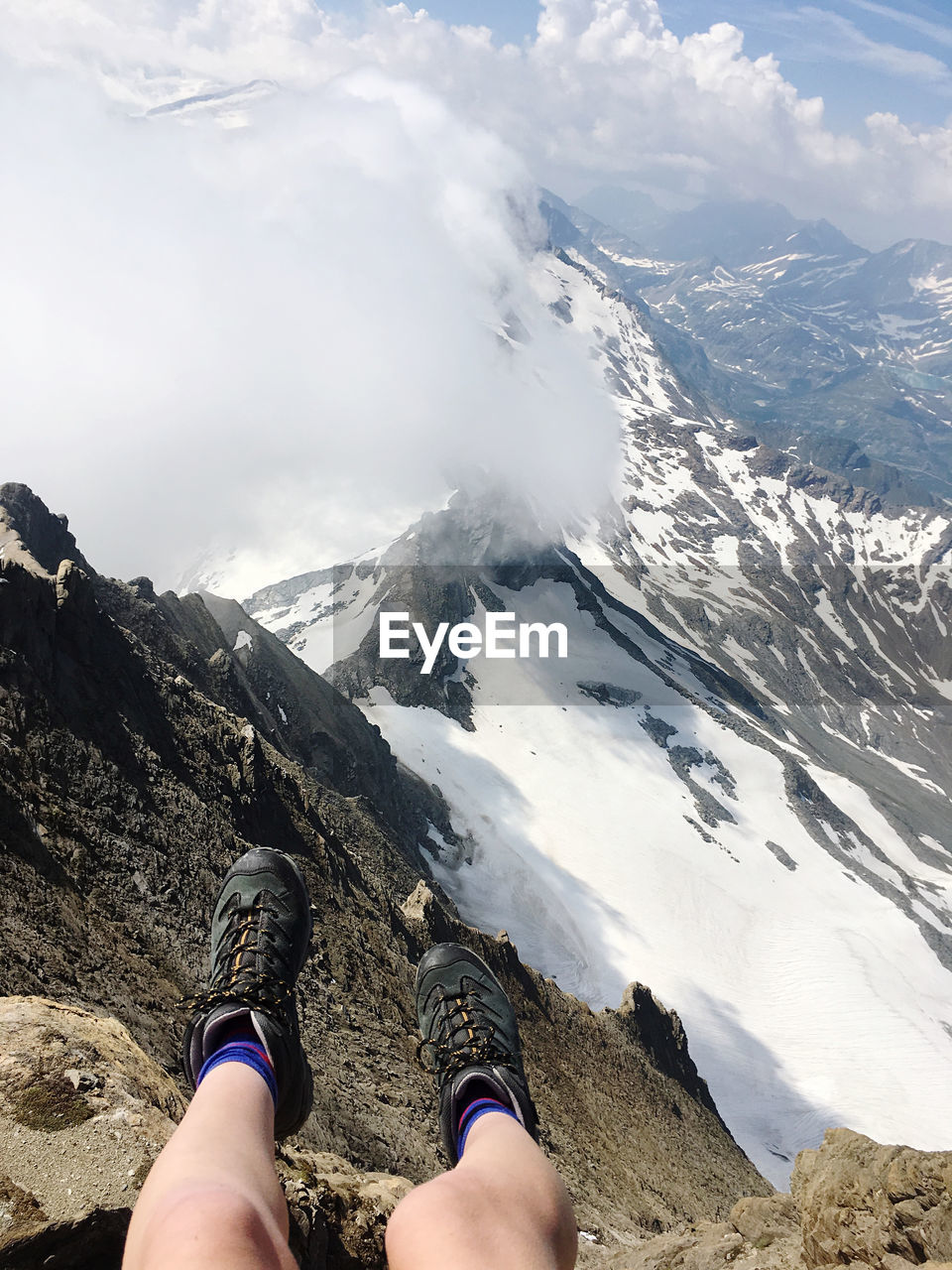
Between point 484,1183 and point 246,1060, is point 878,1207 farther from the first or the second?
point 246,1060

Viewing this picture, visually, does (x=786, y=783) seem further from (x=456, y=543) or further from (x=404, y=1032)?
(x=404, y=1032)

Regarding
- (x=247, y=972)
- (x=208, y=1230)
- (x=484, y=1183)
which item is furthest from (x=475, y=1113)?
(x=208, y=1230)

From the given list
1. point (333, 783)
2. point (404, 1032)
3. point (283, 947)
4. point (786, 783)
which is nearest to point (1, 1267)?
point (283, 947)

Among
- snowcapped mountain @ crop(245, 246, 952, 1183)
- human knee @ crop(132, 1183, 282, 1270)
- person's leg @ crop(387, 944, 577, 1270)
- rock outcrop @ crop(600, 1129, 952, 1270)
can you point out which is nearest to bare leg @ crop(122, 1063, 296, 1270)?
human knee @ crop(132, 1183, 282, 1270)

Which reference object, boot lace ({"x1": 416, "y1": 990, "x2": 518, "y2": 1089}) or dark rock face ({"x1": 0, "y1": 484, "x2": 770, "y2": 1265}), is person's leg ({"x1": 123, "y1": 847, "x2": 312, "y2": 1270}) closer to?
dark rock face ({"x1": 0, "y1": 484, "x2": 770, "y2": 1265})

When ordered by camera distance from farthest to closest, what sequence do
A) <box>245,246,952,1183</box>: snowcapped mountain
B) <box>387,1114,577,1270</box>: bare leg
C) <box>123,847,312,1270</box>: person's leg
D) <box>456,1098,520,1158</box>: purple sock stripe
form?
<box>245,246,952,1183</box>: snowcapped mountain, <box>456,1098,520,1158</box>: purple sock stripe, <box>387,1114,577,1270</box>: bare leg, <box>123,847,312,1270</box>: person's leg

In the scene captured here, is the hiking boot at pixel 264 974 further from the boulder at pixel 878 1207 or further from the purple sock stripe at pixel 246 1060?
the boulder at pixel 878 1207

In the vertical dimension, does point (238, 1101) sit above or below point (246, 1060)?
above
